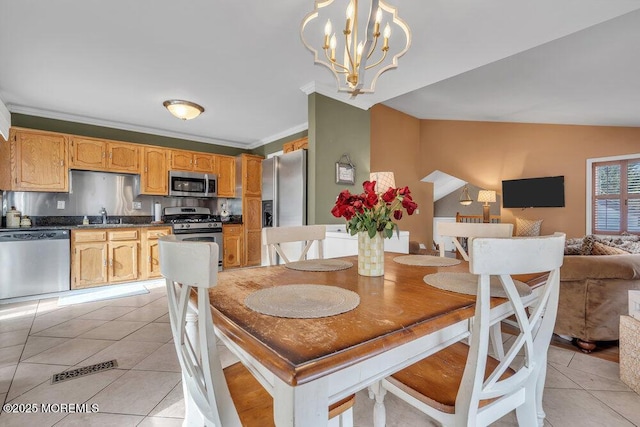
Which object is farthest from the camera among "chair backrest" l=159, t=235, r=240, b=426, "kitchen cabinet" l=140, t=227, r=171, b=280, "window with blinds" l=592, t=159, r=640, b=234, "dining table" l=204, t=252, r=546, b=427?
"window with blinds" l=592, t=159, r=640, b=234

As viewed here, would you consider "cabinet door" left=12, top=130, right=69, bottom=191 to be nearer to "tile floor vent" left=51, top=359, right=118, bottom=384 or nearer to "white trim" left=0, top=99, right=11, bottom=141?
"white trim" left=0, top=99, right=11, bottom=141

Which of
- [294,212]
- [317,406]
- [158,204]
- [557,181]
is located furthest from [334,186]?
[557,181]

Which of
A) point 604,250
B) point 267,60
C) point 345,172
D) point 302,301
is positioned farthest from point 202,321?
point 604,250

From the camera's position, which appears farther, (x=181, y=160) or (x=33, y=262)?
(x=181, y=160)

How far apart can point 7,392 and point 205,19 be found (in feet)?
8.75

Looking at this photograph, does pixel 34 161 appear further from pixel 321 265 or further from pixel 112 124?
pixel 321 265

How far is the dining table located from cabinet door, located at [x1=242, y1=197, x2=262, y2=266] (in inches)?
166

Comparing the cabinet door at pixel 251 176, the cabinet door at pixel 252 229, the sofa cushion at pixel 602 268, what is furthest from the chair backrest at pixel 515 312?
the cabinet door at pixel 251 176

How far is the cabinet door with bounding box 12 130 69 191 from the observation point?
142 inches

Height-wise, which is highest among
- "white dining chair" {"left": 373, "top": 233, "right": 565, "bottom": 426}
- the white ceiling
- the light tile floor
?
the white ceiling

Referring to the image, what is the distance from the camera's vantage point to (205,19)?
6.88ft

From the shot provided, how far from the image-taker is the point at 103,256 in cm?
384

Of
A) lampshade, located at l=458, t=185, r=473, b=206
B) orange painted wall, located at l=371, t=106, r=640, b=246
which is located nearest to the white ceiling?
orange painted wall, located at l=371, t=106, r=640, b=246

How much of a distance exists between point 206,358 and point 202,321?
99 mm
